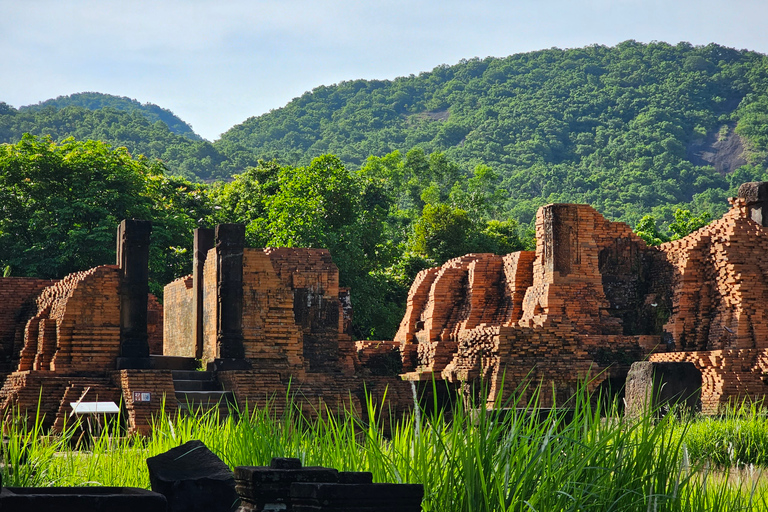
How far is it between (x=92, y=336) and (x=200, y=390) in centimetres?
182

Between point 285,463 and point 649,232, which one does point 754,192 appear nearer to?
point 649,232

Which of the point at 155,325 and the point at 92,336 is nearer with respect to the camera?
the point at 92,336

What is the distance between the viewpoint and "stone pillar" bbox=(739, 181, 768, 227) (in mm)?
19500

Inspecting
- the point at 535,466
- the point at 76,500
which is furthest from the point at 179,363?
the point at 76,500

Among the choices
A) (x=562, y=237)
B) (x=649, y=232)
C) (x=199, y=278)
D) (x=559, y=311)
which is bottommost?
(x=559, y=311)

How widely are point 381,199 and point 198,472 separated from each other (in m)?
27.3

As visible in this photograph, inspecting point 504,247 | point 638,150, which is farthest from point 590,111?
point 504,247

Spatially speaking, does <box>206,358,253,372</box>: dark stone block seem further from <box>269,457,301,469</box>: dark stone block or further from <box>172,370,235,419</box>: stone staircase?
<box>269,457,301,469</box>: dark stone block

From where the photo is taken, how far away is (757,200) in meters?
19.6

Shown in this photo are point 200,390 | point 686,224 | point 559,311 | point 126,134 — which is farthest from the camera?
point 126,134

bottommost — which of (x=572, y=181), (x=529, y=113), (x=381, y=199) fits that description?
(x=381, y=199)

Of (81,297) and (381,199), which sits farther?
(381,199)

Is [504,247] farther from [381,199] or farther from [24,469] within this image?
[24,469]

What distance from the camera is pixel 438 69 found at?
338ft
